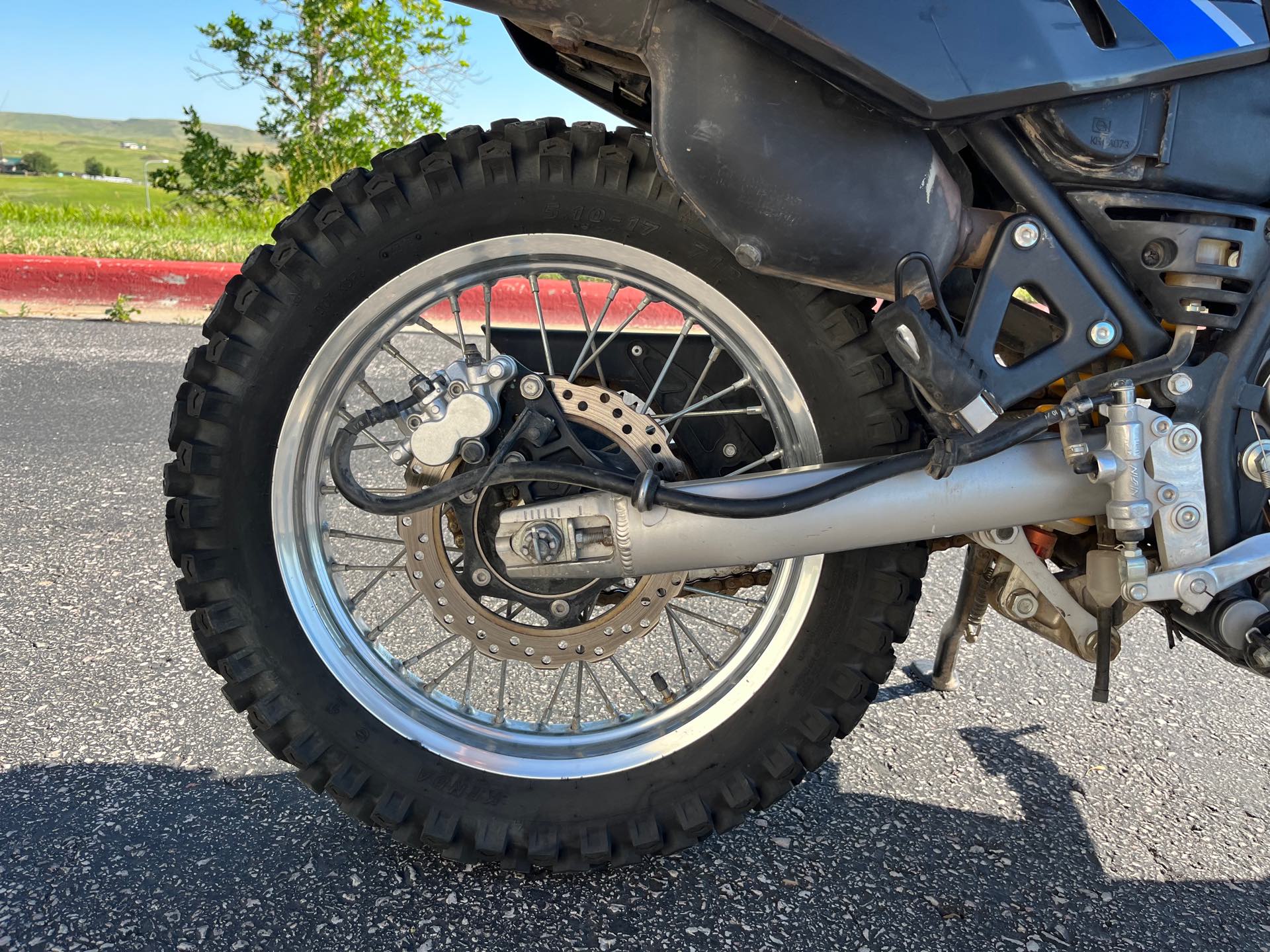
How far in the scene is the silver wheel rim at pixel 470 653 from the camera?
1.60 metres

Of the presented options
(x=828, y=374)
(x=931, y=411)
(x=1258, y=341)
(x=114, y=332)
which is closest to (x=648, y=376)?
(x=828, y=374)

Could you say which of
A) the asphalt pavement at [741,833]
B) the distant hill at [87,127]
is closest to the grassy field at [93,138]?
the distant hill at [87,127]

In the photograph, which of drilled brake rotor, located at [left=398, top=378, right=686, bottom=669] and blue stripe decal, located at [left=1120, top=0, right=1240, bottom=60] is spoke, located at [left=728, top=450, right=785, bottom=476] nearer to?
drilled brake rotor, located at [left=398, top=378, right=686, bottom=669]

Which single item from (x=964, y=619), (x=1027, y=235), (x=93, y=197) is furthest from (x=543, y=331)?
(x=93, y=197)

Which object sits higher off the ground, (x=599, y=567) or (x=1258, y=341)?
(x=1258, y=341)

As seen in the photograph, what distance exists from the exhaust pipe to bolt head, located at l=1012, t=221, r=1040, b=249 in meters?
0.30

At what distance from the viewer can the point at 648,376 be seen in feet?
6.11

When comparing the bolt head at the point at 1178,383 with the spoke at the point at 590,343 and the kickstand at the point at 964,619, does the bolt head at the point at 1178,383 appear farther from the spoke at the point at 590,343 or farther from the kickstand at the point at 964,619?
the spoke at the point at 590,343

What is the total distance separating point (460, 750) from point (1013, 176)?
48.8 inches

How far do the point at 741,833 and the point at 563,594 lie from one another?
541 mm

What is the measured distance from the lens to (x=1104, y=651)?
64.6 inches

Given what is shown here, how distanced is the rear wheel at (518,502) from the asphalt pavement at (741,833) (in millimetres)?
122

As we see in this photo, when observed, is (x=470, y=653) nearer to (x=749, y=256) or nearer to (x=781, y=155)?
(x=749, y=256)

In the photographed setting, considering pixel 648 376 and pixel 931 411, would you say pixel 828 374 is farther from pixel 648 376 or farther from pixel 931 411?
pixel 648 376
